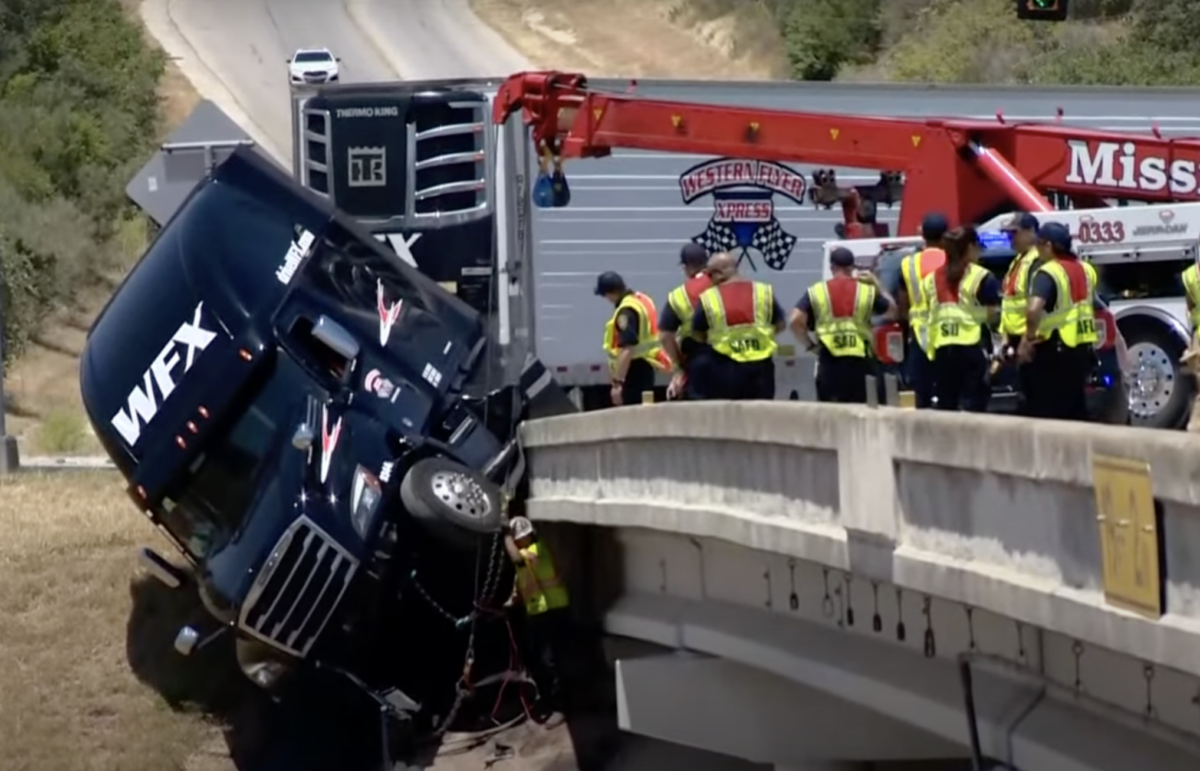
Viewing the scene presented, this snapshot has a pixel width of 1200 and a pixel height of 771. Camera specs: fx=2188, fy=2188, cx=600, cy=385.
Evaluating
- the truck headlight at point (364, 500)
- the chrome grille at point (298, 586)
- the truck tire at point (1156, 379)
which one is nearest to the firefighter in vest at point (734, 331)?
the truck headlight at point (364, 500)

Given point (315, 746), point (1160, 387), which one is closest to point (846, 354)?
point (315, 746)

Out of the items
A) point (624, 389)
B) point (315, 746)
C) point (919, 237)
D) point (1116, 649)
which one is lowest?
point (315, 746)

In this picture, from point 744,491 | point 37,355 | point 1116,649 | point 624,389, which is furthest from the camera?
point 37,355

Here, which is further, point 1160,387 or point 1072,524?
point 1160,387

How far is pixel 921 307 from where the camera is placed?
38.2 feet

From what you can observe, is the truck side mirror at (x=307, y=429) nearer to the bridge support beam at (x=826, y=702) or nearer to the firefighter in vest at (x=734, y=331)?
the bridge support beam at (x=826, y=702)

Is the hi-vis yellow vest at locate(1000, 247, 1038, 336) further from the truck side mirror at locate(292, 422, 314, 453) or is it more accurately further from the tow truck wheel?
the truck side mirror at locate(292, 422, 314, 453)

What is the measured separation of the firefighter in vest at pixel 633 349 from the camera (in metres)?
13.3

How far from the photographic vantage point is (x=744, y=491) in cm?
906

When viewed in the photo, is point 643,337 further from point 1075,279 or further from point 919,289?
point 1075,279

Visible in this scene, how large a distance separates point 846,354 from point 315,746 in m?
3.76

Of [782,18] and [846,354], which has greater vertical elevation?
[782,18]

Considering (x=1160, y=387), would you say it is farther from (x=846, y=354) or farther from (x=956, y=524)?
(x=956, y=524)

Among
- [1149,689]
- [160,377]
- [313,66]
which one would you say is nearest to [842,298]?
[160,377]
